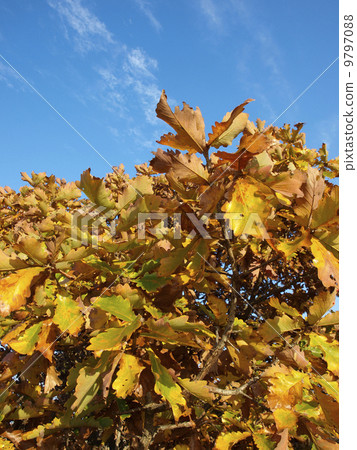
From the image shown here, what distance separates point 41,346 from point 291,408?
46.2 inches

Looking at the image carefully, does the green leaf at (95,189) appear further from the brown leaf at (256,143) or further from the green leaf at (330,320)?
the green leaf at (330,320)

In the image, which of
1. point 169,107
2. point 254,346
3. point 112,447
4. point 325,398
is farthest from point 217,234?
point 112,447

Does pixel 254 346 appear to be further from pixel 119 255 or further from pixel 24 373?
pixel 24 373

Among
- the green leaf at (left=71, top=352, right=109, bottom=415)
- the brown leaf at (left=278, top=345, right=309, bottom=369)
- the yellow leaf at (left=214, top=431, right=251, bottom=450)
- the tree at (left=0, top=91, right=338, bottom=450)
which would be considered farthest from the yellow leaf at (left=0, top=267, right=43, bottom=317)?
the yellow leaf at (left=214, top=431, right=251, bottom=450)

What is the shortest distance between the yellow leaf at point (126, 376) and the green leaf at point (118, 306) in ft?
0.73

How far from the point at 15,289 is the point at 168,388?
747 millimetres

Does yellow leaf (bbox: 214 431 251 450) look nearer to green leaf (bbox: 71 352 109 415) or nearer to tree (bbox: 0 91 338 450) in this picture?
tree (bbox: 0 91 338 450)

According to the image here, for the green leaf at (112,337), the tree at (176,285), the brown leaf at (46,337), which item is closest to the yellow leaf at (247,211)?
the tree at (176,285)

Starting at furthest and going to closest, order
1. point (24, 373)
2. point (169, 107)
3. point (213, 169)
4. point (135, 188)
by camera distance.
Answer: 1. point (24, 373)
2. point (135, 188)
3. point (213, 169)
4. point (169, 107)

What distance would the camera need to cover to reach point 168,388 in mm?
1252

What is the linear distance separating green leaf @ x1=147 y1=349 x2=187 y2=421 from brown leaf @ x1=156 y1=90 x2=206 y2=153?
0.92 meters

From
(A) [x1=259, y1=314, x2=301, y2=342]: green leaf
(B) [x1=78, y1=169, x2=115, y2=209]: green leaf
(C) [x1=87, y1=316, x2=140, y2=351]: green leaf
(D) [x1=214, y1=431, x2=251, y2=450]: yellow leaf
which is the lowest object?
Result: (D) [x1=214, y1=431, x2=251, y2=450]: yellow leaf

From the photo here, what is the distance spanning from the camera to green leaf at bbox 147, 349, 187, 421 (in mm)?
1229

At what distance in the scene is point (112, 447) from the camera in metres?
3.17
